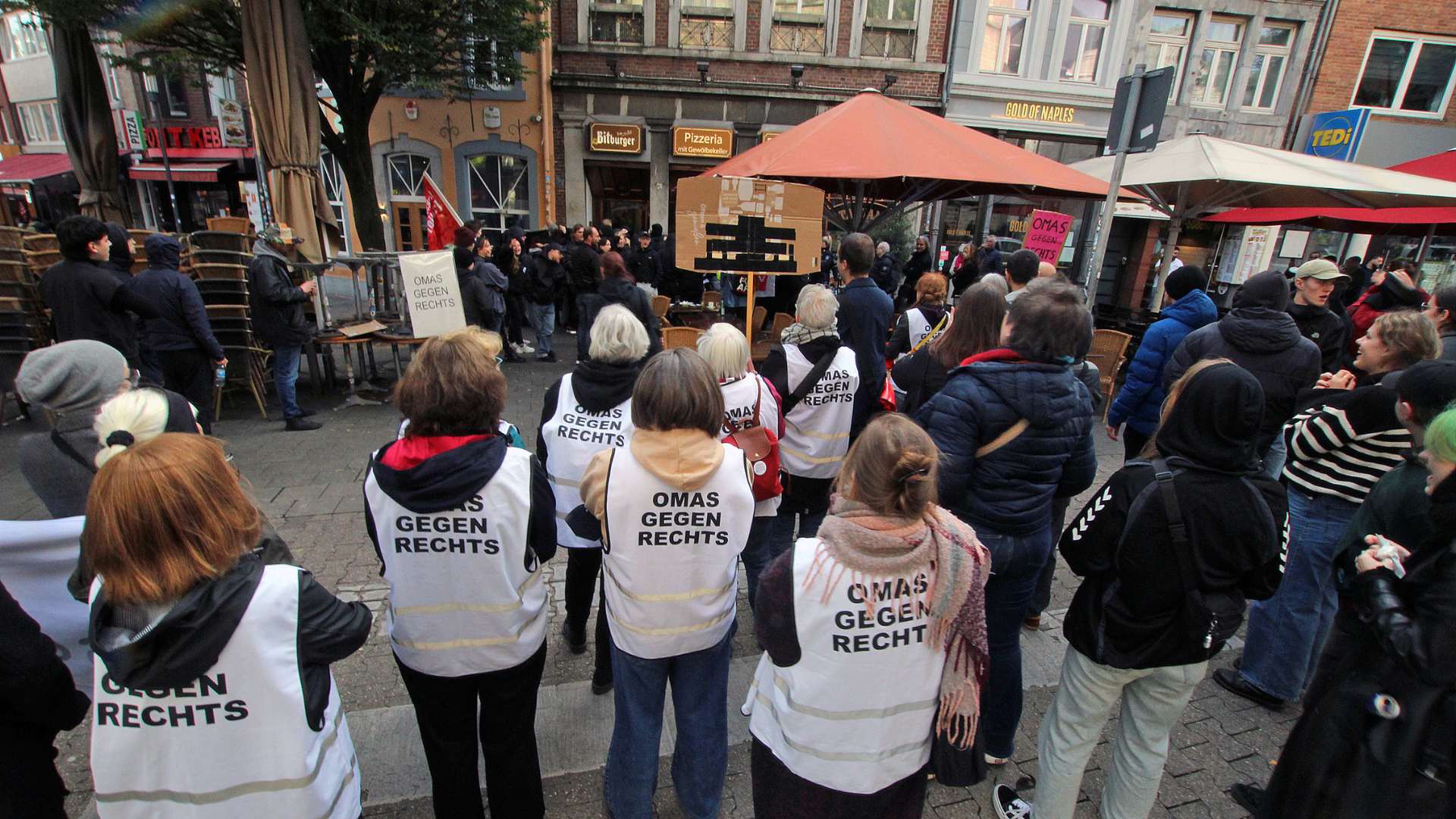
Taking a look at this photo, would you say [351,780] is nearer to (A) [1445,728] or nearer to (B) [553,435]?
(B) [553,435]

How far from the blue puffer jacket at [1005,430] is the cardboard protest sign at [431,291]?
5.49m

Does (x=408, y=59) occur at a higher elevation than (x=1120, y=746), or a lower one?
higher

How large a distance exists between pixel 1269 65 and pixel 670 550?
20.4 meters

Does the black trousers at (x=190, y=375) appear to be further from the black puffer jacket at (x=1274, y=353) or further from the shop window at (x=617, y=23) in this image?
the shop window at (x=617, y=23)

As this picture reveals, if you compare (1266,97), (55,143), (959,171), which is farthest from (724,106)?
(55,143)

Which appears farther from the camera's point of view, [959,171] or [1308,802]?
[959,171]

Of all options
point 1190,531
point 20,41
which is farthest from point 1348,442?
point 20,41

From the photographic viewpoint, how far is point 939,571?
1.58m

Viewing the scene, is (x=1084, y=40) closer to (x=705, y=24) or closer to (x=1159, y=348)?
(x=705, y=24)

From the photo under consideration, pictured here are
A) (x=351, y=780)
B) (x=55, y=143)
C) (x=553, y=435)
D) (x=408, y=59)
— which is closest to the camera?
(x=351, y=780)

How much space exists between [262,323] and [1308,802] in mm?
7464

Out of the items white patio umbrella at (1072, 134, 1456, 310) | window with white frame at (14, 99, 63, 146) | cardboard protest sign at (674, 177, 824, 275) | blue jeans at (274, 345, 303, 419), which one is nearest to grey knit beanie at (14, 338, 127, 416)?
cardboard protest sign at (674, 177, 824, 275)

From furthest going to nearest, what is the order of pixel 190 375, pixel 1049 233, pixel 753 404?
pixel 1049 233
pixel 190 375
pixel 753 404

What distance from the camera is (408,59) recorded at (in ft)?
33.2
